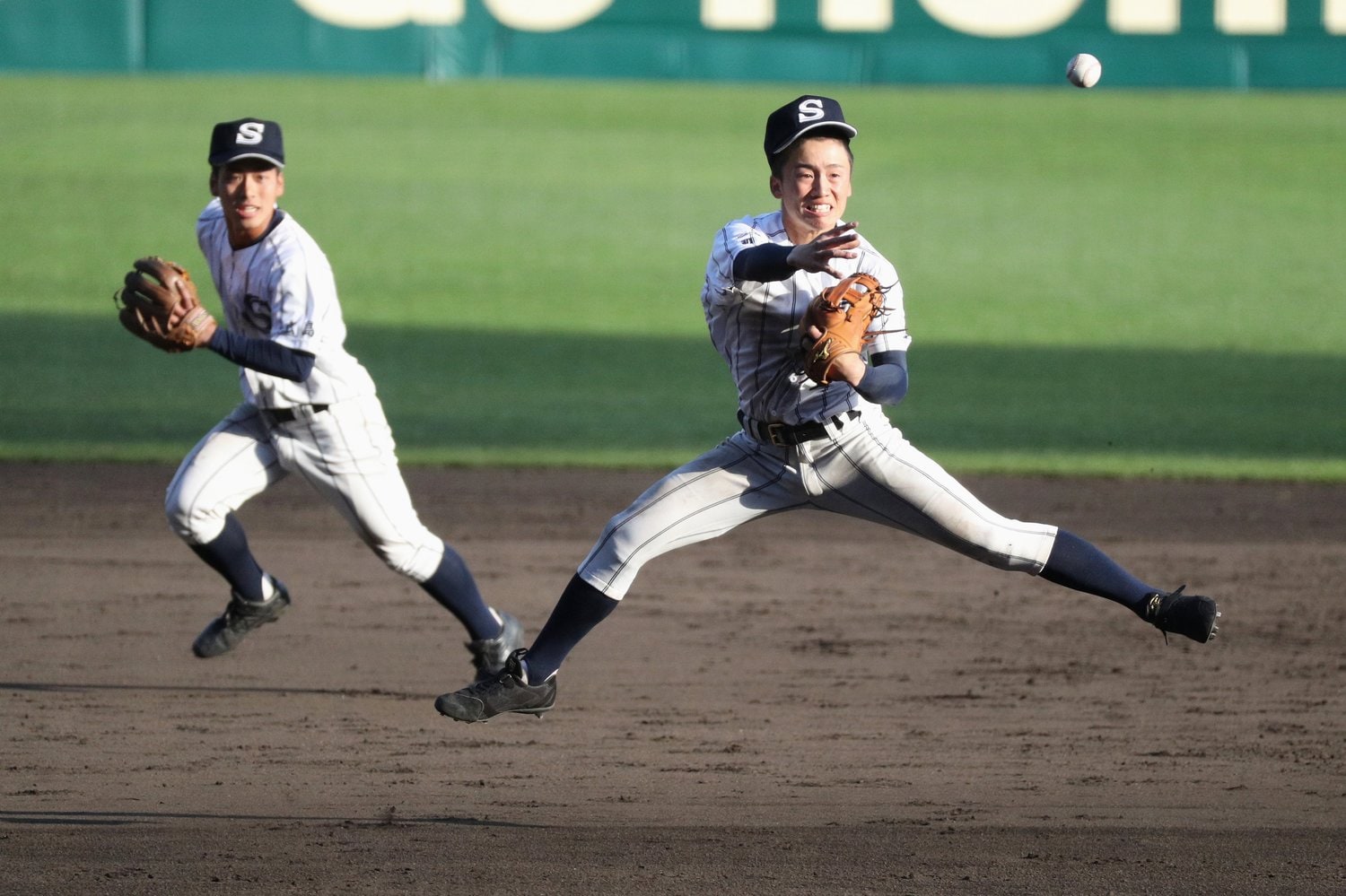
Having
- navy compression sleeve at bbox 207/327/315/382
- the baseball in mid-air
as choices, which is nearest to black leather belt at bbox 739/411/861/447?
the baseball in mid-air

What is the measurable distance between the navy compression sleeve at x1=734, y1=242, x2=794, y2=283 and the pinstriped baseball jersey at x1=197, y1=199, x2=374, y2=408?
1.52 m

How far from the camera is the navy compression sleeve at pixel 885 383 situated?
13.7 feet

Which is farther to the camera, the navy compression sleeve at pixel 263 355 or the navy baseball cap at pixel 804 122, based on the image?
the navy compression sleeve at pixel 263 355

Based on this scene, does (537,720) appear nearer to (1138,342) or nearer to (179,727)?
(179,727)

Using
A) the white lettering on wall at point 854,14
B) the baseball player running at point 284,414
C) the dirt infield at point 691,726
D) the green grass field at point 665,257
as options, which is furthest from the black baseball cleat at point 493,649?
the white lettering on wall at point 854,14

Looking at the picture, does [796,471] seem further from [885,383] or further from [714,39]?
[714,39]

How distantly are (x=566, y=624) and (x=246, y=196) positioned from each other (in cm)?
177

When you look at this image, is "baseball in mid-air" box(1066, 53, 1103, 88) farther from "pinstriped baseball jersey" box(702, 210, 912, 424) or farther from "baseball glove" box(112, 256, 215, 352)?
"baseball glove" box(112, 256, 215, 352)

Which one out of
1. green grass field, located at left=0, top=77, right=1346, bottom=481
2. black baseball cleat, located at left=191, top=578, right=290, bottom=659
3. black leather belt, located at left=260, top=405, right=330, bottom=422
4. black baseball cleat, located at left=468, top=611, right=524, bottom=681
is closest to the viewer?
black leather belt, located at left=260, top=405, right=330, bottom=422

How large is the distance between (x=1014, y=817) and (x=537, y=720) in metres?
1.63

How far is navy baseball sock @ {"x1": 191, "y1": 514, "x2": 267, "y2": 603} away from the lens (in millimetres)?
5695

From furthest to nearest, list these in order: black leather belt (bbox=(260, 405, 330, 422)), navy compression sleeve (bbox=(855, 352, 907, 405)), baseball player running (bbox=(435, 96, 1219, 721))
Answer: black leather belt (bbox=(260, 405, 330, 422))
baseball player running (bbox=(435, 96, 1219, 721))
navy compression sleeve (bbox=(855, 352, 907, 405))

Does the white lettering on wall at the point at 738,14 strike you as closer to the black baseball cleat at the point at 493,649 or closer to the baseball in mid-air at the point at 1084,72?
the black baseball cleat at the point at 493,649

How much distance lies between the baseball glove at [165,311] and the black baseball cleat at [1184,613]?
2681mm
